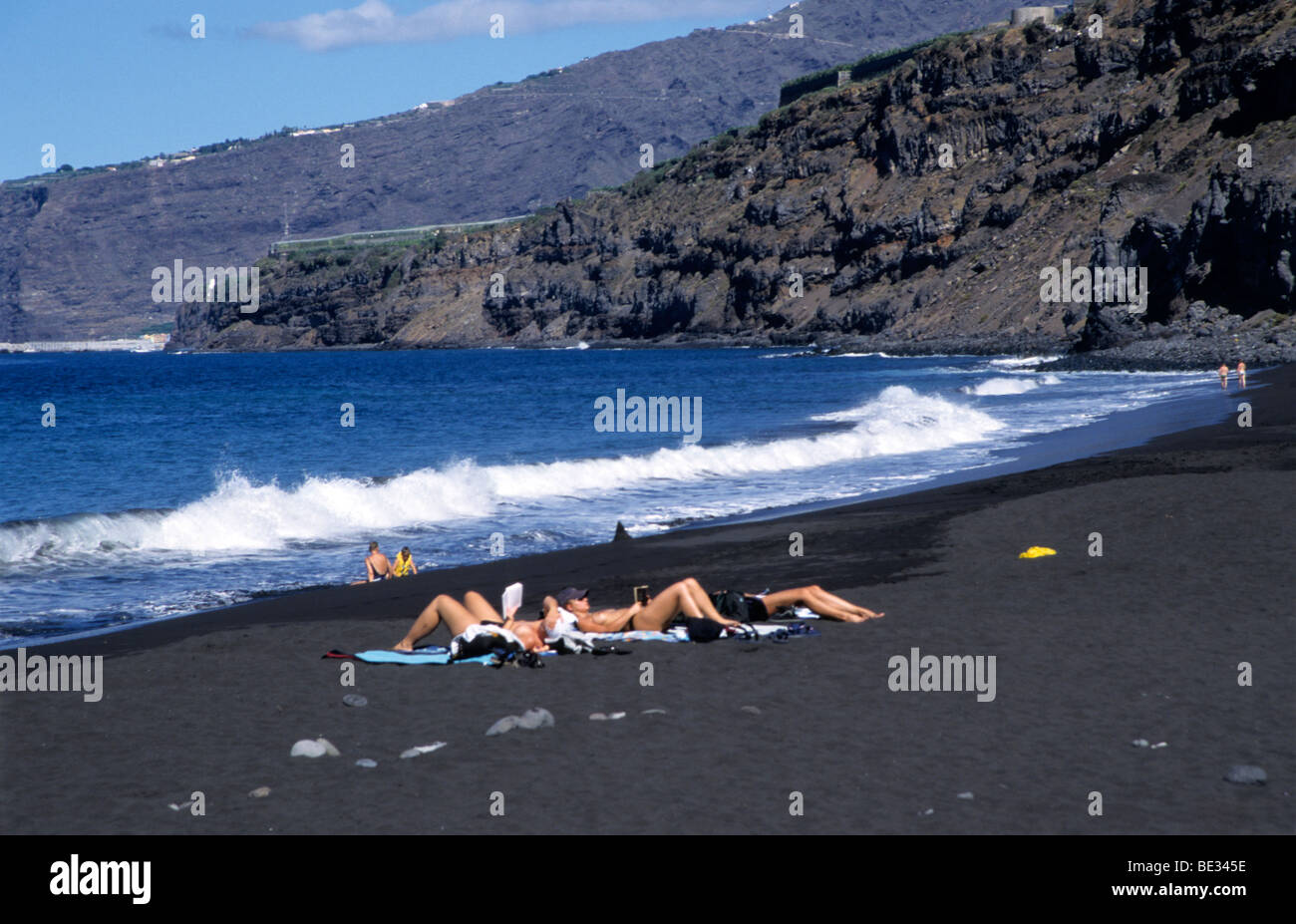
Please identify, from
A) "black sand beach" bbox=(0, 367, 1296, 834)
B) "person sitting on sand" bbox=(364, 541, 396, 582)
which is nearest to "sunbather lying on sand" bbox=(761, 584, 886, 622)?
"black sand beach" bbox=(0, 367, 1296, 834)

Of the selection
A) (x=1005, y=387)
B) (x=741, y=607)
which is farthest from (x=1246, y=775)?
(x=1005, y=387)

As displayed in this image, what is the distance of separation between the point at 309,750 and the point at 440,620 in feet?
11.4

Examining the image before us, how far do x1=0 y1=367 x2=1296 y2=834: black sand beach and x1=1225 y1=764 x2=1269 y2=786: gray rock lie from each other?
60 mm

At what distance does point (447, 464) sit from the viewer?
110 feet

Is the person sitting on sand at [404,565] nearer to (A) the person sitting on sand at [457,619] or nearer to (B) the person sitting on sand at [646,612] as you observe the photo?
(A) the person sitting on sand at [457,619]

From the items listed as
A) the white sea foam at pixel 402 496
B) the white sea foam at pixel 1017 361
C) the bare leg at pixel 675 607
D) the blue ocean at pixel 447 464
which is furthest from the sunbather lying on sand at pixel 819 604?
the white sea foam at pixel 1017 361

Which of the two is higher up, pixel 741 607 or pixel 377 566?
pixel 741 607

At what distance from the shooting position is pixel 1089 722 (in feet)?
25.2

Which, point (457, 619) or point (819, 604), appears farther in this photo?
point (819, 604)

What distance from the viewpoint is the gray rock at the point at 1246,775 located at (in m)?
6.49

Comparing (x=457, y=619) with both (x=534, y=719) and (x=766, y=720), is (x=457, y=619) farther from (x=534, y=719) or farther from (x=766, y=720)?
(x=766, y=720)
